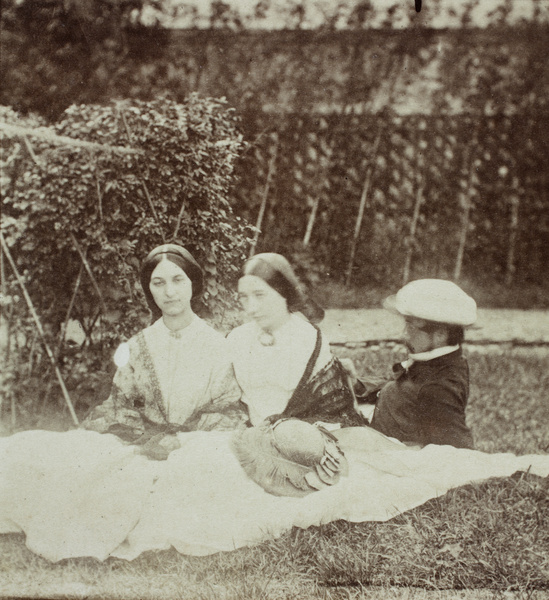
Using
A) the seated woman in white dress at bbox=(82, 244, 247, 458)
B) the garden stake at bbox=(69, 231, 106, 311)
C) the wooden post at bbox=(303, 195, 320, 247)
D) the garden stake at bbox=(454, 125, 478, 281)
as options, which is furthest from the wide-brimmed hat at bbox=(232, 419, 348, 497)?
the garden stake at bbox=(454, 125, 478, 281)

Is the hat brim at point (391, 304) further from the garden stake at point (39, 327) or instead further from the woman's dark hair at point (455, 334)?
the garden stake at point (39, 327)

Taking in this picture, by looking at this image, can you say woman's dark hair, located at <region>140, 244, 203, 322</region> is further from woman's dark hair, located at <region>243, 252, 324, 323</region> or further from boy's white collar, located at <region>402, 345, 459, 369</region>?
boy's white collar, located at <region>402, 345, 459, 369</region>

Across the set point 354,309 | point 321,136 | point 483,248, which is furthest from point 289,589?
point 321,136

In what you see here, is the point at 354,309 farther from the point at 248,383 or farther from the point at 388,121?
the point at 388,121

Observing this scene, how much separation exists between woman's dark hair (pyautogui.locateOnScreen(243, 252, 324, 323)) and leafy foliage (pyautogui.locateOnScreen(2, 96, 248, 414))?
0.08 meters

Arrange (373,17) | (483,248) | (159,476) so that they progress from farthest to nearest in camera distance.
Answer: (483,248)
(373,17)
(159,476)

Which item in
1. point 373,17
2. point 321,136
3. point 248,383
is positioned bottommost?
point 248,383

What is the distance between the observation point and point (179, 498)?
2242mm

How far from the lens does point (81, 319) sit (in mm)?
2551

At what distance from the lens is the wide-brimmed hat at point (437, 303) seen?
Result: 2336mm

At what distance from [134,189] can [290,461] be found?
116cm

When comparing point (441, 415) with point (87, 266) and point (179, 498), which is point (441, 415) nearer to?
point (179, 498)

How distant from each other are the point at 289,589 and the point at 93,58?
210 centimetres

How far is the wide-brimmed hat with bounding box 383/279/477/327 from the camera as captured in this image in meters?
2.34
